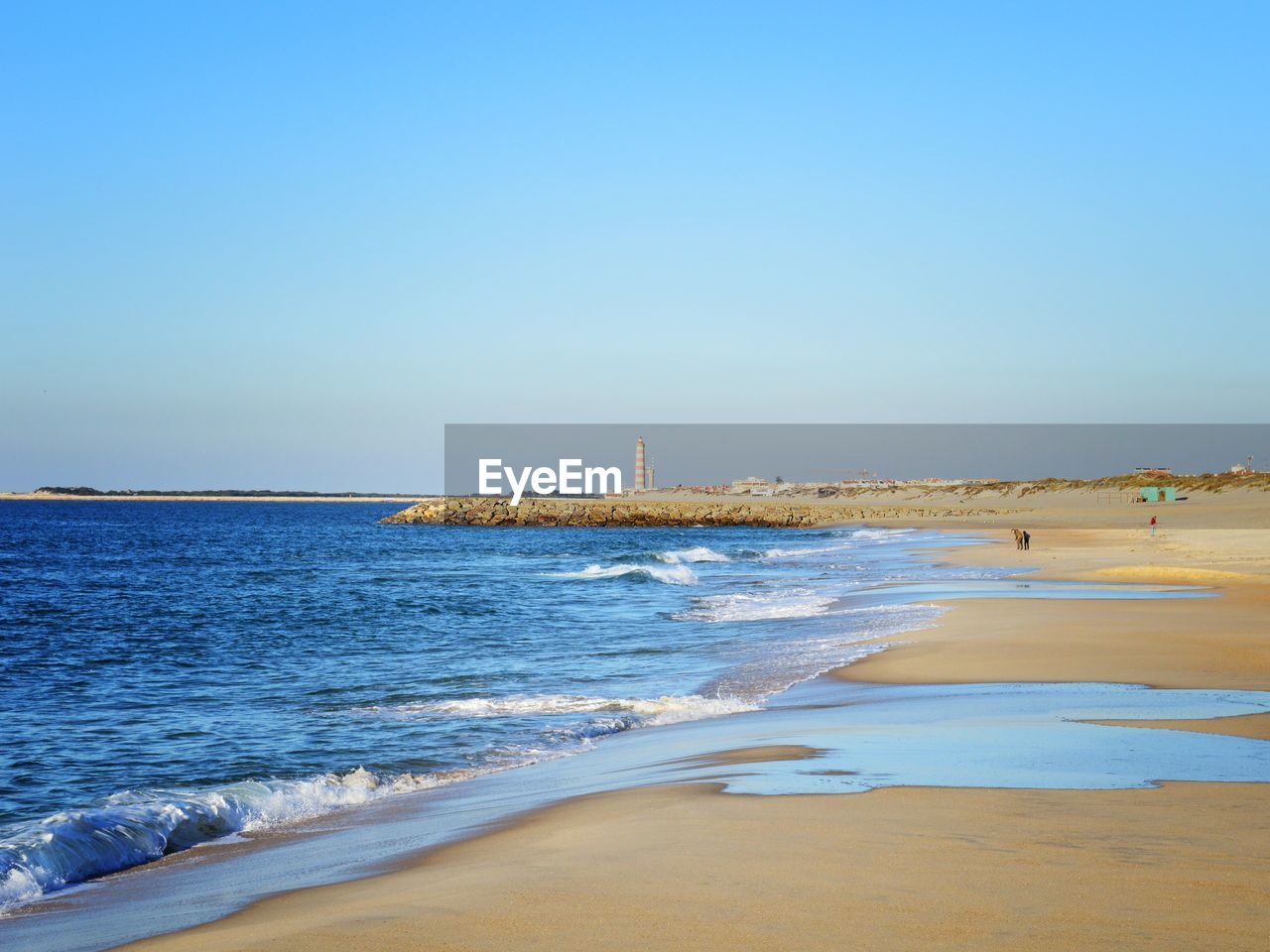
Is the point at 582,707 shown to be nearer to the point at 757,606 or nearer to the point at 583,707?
the point at 583,707

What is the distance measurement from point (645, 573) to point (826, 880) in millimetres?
31462

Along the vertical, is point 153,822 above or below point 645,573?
above

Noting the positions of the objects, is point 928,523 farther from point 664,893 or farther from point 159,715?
point 664,893

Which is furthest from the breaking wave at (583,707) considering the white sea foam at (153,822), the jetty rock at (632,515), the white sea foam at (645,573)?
the jetty rock at (632,515)

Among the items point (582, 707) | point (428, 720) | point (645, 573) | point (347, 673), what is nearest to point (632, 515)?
point (645, 573)

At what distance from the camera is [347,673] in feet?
52.7

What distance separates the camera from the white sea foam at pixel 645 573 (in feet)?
115

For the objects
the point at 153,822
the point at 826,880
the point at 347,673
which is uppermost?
the point at 826,880

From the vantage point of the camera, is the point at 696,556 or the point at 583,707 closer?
the point at 583,707

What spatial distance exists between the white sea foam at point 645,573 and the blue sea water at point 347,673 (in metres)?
0.23

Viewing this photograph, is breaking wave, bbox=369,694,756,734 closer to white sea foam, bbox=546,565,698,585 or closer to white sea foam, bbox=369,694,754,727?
white sea foam, bbox=369,694,754,727

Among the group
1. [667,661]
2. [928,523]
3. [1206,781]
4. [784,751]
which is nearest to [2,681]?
[667,661]

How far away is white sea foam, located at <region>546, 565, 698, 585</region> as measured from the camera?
35031 mm

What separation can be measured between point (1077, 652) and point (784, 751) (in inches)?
256
